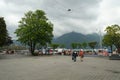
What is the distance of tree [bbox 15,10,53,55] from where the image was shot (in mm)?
74250

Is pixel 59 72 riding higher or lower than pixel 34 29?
lower

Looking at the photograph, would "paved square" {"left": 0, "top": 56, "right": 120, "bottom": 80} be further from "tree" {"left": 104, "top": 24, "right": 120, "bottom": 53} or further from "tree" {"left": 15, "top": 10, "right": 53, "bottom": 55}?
"tree" {"left": 104, "top": 24, "right": 120, "bottom": 53}

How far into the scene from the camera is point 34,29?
246 feet

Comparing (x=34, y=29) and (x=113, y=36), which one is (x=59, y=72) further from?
(x=113, y=36)

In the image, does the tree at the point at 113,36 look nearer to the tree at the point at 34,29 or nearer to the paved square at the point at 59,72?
the tree at the point at 34,29

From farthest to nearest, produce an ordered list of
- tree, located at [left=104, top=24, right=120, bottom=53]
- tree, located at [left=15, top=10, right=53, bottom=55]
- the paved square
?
tree, located at [left=104, top=24, right=120, bottom=53], tree, located at [left=15, top=10, right=53, bottom=55], the paved square

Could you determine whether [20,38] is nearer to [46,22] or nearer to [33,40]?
[33,40]

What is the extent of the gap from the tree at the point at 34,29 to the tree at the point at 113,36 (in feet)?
60.7

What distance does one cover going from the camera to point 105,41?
8050cm

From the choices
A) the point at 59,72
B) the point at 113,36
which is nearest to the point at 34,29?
the point at 113,36

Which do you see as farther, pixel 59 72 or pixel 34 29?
pixel 34 29

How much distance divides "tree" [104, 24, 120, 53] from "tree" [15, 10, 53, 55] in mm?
18510

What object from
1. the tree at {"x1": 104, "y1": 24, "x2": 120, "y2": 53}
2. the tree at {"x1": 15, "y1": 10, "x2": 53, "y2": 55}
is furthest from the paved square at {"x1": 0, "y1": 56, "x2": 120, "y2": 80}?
the tree at {"x1": 104, "y1": 24, "x2": 120, "y2": 53}

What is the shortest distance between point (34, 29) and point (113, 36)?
25.2m
